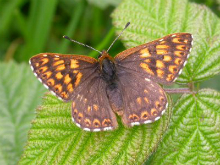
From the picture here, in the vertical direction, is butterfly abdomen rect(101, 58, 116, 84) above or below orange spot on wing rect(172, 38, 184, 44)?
below

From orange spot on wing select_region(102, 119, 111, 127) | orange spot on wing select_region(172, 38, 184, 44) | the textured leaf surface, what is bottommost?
orange spot on wing select_region(102, 119, 111, 127)

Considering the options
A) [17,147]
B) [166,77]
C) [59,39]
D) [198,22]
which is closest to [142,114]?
[166,77]

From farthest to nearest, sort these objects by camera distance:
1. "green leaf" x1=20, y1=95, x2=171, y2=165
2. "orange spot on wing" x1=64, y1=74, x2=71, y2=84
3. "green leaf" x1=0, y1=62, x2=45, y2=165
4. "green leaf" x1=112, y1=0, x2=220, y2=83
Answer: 1. "green leaf" x1=0, y1=62, x2=45, y2=165
2. "green leaf" x1=112, y1=0, x2=220, y2=83
3. "orange spot on wing" x1=64, y1=74, x2=71, y2=84
4. "green leaf" x1=20, y1=95, x2=171, y2=165

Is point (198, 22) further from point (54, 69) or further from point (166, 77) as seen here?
point (54, 69)

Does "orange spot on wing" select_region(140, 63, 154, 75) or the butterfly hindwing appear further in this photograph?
"orange spot on wing" select_region(140, 63, 154, 75)

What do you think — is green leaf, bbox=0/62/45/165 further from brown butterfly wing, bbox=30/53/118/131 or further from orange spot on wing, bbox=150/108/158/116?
orange spot on wing, bbox=150/108/158/116

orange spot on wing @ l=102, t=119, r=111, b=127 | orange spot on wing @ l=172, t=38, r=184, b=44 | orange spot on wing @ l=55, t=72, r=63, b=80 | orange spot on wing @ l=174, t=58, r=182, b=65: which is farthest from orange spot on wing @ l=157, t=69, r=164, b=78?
orange spot on wing @ l=55, t=72, r=63, b=80

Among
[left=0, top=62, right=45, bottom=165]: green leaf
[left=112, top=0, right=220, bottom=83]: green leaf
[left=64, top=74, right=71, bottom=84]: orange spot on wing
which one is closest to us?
[left=64, top=74, right=71, bottom=84]: orange spot on wing

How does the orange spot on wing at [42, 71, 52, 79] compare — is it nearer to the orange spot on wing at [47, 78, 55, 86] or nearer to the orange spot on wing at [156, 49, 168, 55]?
the orange spot on wing at [47, 78, 55, 86]
